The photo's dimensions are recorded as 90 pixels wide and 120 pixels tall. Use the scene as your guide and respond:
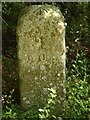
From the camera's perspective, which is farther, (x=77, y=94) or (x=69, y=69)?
(x=69, y=69)

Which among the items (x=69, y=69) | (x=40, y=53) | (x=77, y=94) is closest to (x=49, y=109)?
(x=77, y=94)

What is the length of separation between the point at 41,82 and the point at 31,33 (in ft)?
1.99

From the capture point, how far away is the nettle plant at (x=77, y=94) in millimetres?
4609

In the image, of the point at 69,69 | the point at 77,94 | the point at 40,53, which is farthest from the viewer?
the point at 69,69

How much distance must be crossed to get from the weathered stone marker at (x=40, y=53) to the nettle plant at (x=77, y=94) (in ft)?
0.52

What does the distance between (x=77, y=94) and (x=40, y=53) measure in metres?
0.80

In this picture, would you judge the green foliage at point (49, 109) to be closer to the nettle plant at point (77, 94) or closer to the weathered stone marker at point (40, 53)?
the weathered stone marker at point (40, 53)

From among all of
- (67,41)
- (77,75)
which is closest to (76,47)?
(67,41)

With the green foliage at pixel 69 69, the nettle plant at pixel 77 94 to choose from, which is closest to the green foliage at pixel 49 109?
the green foliage at pixel 69 69

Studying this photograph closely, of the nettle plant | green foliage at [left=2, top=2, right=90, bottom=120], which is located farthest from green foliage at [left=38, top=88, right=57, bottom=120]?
the nettle plant

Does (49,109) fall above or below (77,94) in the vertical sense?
below

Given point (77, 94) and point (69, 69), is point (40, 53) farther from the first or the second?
point (69, 69)

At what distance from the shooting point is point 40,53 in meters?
4.50

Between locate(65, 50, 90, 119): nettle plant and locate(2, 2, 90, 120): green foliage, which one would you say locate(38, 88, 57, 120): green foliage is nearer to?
locate(2, 2, 90, 120): green foliage
